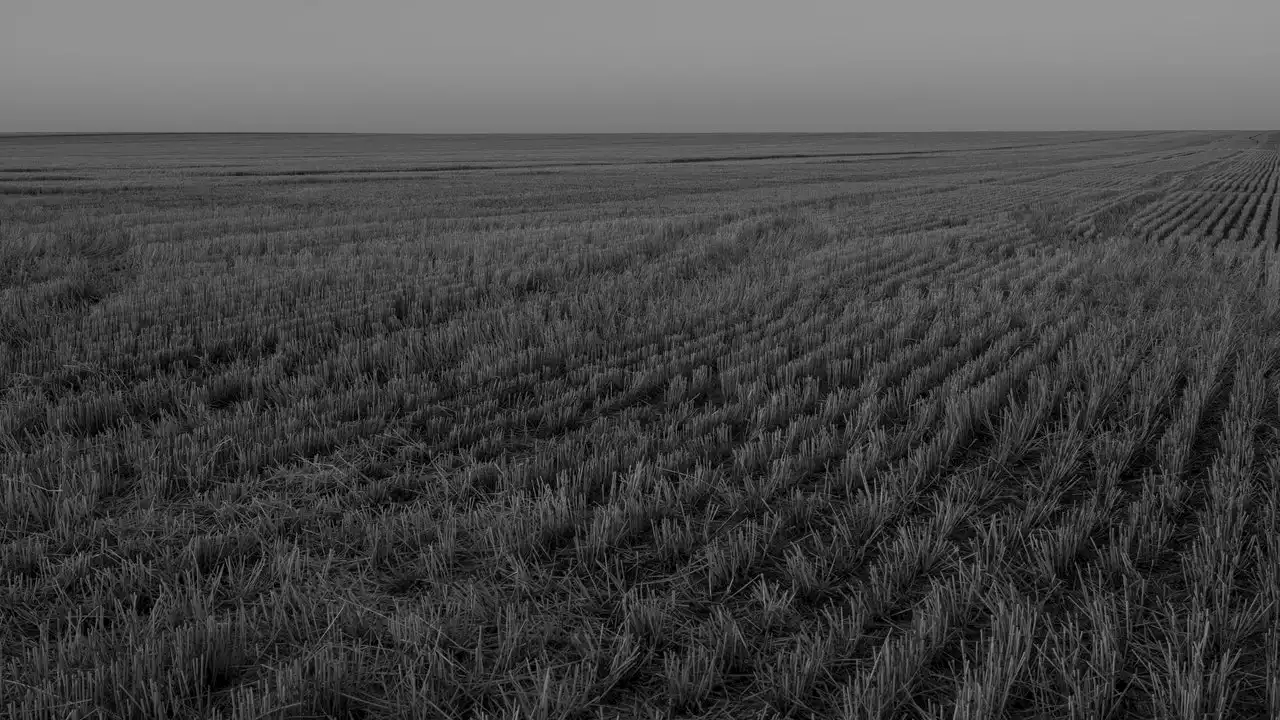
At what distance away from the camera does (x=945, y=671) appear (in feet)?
8.70

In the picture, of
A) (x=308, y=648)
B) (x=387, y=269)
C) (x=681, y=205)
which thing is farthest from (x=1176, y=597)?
(x=681, y=205)

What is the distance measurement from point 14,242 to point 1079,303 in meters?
13.7

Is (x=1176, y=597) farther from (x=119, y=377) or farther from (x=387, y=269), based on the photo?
(x=387, y=269)

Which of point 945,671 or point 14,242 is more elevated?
point 14,242

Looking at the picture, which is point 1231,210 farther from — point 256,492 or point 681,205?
point 256,492

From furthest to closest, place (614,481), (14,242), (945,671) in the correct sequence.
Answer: (14,242) < (614,481) < (945,671)

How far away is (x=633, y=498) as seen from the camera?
12.3 feet

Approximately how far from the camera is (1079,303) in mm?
8633

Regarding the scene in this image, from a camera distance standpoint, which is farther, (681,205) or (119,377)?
(681,205)

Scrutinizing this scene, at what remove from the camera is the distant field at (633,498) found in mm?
2557

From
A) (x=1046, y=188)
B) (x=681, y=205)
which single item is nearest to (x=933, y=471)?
(x=681, y=205)

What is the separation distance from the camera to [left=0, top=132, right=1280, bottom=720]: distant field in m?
2.56

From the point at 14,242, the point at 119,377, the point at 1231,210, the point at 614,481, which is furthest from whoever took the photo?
the point at 1231,210

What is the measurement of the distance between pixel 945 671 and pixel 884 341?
459 cm
